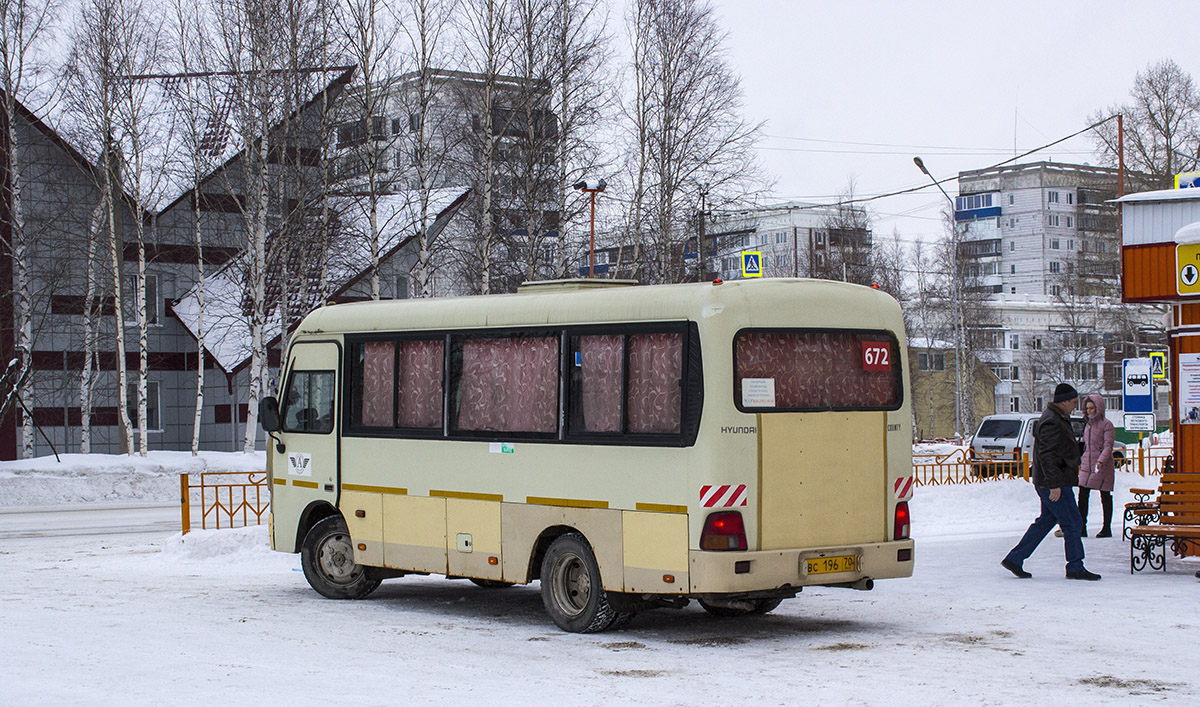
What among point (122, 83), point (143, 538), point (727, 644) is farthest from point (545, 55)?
point (727, 644)

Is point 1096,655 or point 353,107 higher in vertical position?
point 353,107

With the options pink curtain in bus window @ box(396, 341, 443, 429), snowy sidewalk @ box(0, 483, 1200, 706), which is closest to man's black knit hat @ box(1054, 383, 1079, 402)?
snowy sidewalk @ box(0, 483, 1200, 706)

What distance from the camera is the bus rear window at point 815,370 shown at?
10.5 meters

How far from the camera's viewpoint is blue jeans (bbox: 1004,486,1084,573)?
1384 cm

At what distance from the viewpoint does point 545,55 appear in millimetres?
36031

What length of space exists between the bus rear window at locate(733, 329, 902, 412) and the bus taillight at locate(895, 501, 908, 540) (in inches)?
31.3

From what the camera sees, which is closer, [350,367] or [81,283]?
[350,367]

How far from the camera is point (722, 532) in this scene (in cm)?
1025

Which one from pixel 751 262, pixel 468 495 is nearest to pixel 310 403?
pixel 468 495

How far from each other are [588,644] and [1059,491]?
5679 mm

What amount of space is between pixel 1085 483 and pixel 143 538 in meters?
13.5

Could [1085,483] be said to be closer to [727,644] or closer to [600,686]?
[727,644]

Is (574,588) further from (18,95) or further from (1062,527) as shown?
(18,95)

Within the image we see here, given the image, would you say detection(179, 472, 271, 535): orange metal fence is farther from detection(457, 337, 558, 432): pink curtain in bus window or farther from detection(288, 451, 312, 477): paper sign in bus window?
detection(457, 337, 558, 432): pink curtain in bus window
